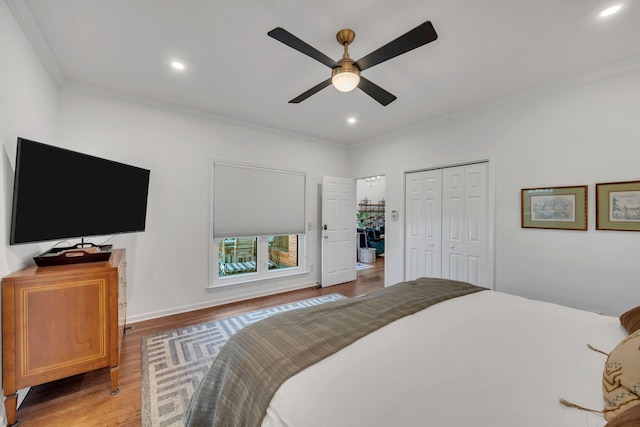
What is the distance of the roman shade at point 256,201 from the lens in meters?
3.63

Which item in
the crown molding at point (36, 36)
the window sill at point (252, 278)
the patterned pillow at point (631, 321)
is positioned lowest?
the window sill at point (252, 278)

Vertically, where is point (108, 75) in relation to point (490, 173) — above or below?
above

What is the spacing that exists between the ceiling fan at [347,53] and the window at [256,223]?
6.36 ft

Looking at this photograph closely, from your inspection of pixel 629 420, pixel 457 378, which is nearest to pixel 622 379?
pixel 629 420

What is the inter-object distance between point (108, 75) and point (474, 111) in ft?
13.7

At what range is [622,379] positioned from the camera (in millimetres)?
846

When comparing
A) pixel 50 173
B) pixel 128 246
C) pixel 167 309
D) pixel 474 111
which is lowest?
pixel 167 309

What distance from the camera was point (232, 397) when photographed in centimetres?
114

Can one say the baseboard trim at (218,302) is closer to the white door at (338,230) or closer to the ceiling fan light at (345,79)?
the white door at (338,230)

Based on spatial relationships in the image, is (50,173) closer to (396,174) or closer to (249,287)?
(249,287)

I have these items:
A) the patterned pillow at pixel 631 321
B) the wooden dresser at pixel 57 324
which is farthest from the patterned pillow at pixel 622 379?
the wooden dresser at pixel 57 324

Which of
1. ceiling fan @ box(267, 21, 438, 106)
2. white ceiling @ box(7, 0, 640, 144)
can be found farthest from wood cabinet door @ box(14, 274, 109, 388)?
ceiling fan @ box(267, 21, 438, 106)

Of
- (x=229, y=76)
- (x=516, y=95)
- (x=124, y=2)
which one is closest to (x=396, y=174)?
(x=516, y=95)

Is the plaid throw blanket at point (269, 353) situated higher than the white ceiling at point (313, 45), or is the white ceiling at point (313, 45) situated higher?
the white ceiling at point (313, 45)
